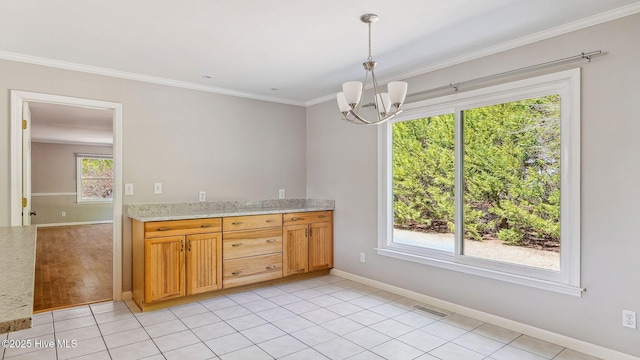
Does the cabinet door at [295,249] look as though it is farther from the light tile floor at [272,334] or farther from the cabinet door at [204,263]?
the cabinet door at [204,263]

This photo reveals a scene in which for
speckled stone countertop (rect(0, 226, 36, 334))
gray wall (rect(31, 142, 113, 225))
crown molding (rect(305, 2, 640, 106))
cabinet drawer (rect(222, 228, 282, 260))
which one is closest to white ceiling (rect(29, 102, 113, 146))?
gray wall (rect(31, 142, 113, 225))

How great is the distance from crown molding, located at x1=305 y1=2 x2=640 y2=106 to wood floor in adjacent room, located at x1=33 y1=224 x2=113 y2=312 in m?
3.92

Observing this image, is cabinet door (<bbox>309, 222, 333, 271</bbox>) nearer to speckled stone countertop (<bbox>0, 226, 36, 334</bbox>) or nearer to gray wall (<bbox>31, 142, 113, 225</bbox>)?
speckled stone countertop (<bbox>0, 226, 36, 334</bbox>)

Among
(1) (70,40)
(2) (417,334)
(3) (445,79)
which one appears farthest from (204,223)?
(3) (445,79)

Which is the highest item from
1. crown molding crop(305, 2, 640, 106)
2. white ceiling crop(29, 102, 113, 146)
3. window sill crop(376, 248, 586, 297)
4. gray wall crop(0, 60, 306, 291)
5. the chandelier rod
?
crown molding crop(305, 2, 640, 106)

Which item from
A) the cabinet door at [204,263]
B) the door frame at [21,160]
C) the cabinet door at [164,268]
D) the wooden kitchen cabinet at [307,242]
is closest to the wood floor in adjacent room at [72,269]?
the door frame at [21,160]

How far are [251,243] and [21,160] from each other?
2.29 metres

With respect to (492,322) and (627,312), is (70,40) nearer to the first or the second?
(492,322)

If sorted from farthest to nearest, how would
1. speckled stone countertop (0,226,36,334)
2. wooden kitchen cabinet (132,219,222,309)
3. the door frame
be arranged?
1. wooden kitchen cabinet (132,219,222,309)
2. the door frame
3. speckled stone countertop (0,226,36,334)

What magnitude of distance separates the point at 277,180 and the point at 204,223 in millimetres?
1447

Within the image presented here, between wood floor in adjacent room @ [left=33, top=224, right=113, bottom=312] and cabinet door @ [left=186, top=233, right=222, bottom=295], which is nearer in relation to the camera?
cabinet door @ [left=186, top=233, right=222, bottom=295]

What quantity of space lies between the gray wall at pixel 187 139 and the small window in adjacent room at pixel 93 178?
7521 millimetres

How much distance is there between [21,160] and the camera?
332cm

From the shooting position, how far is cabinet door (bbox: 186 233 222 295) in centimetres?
360
